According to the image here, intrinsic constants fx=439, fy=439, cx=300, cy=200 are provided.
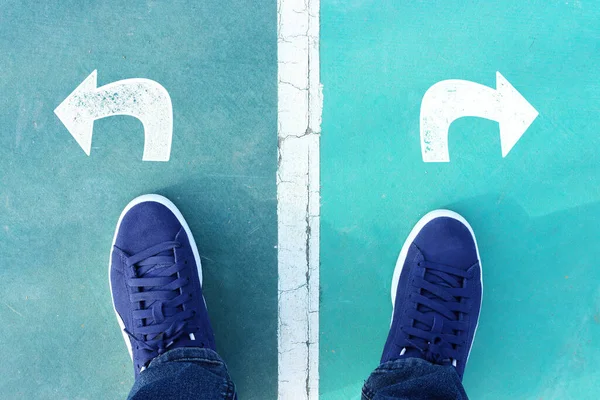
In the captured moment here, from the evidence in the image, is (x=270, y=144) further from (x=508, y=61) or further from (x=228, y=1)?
(x=508, y=61)

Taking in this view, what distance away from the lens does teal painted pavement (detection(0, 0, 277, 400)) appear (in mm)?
2338

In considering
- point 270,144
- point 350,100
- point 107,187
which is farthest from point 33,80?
point 350,100

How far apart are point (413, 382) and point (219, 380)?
0.92 meters

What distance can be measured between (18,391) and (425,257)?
7.75 feet

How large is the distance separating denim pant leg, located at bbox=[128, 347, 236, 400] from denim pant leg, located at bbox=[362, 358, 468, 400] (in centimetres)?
70

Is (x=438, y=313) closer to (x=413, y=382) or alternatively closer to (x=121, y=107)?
(x=413, y=382)

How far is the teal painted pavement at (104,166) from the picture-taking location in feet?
7.67

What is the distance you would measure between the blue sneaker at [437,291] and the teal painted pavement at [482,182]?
0.28 ft

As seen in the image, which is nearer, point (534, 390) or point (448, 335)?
point (448, 335)

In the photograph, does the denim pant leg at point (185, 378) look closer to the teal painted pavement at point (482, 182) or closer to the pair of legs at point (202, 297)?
the pair of legs at point (202, 297)

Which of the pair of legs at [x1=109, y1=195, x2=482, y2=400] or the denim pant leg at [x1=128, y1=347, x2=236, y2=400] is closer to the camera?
the denim pant leg at [x1=128, y1=347, x2=236, y2=400]

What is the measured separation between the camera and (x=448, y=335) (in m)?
2.33

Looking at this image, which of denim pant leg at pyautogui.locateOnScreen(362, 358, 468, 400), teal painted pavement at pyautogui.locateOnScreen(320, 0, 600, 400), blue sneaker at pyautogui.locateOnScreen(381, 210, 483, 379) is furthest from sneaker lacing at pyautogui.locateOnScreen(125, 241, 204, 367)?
blue sneaker at pyautogui.locateOnScreen(381, 210, 483, 379)

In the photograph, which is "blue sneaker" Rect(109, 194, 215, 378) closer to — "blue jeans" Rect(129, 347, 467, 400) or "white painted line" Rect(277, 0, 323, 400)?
"blue jeans" Rect(129, 347, 467, 400)
